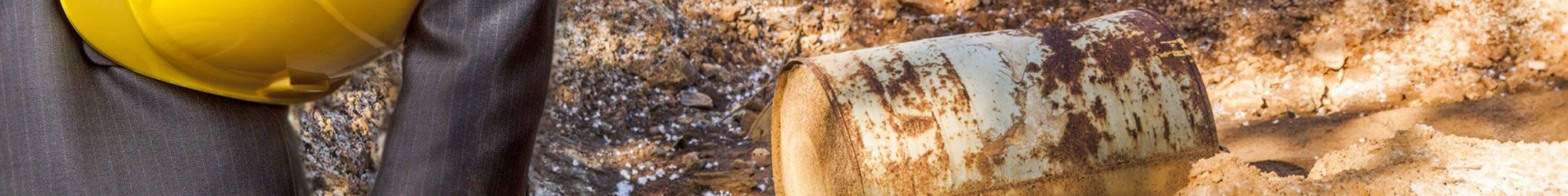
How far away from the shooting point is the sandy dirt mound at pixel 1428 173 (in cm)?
218

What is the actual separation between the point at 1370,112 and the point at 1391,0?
69cm

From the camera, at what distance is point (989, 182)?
7.00 feet

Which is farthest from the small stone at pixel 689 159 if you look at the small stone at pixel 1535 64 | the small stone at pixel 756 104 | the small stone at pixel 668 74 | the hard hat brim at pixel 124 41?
the hard hat brim at pixel 124 41

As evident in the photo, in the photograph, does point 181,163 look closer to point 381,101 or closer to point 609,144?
point 381,101

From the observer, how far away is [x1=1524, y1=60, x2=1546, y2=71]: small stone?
429cm

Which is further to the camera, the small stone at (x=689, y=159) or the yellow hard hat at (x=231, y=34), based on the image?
the small stone at (x=689, y=159)

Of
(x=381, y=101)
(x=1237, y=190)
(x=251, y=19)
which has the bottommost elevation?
(x=381, y=101)

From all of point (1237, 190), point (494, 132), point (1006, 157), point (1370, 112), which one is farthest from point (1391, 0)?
point (494, 132)

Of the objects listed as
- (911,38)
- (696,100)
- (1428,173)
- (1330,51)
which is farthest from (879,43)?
(1428,173)

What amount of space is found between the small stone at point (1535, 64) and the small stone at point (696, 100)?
277 centimetres

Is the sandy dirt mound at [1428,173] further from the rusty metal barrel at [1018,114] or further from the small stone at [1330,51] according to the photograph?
the small stone at [1330,51]

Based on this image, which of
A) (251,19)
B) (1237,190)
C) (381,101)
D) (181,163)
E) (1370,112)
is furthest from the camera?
(1370,112)

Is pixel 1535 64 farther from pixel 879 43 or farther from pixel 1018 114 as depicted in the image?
pixel 1018 114

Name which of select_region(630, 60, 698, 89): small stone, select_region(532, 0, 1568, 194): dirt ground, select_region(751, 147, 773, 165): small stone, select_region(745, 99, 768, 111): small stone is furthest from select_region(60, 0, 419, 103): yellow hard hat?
select_region(630, 60, 698, 89): small stone
